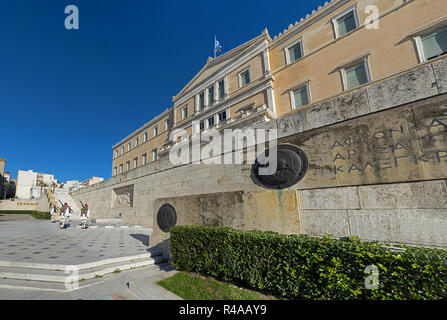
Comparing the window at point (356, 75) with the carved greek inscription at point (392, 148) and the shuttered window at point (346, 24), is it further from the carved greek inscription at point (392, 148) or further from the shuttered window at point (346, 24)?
the carved greek inscription at point (392, 148)

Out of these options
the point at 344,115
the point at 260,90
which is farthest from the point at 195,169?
the point at 260,90

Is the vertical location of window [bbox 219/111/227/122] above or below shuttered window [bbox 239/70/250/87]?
below

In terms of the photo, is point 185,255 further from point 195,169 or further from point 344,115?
point 344,115

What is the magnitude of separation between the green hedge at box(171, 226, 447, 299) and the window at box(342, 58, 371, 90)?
15743mm

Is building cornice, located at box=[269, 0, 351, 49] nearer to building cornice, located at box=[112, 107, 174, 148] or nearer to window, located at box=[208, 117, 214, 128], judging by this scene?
window, located at box=[208, 117, 214, 128]

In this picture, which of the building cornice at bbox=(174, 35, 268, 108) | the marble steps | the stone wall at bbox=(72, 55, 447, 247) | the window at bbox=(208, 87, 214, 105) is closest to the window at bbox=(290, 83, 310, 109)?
the building cornice at bbox=(174, 35, 268, 108)

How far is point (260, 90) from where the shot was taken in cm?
1952

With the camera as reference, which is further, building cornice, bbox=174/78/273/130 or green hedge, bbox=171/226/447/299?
building cornice, bbox=174/78/273/130

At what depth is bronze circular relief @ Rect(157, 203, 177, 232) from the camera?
6.71 m

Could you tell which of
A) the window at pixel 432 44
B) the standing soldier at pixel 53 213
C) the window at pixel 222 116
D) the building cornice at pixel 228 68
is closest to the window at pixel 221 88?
the building cornice at pixel 228 68

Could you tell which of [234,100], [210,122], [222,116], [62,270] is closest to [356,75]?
[234,100]

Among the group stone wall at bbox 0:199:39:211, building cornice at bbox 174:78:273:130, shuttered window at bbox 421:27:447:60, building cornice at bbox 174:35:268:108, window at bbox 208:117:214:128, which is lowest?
stone wall at bbox 0:199:39:211

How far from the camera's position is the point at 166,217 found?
694 centimetres

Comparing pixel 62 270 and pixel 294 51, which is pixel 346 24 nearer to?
pixel 294 51
